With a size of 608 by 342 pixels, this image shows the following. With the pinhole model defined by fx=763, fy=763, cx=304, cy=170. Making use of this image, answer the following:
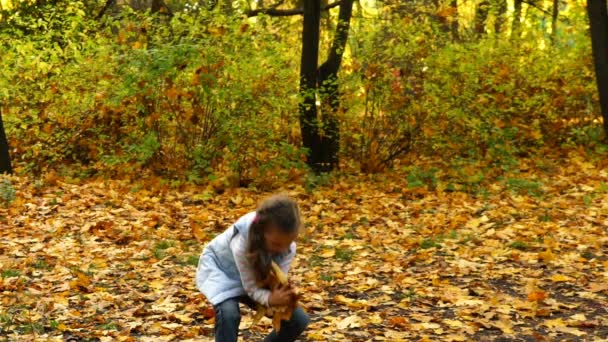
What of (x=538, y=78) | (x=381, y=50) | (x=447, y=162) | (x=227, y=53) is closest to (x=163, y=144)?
(x=227, y=53)

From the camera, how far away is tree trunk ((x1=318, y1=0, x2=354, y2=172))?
1288cm

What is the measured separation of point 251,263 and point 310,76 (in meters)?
9.64

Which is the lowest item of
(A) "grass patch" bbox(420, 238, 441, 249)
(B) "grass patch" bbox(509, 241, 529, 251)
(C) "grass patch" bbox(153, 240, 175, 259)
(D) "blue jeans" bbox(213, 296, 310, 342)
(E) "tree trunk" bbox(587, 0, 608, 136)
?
(C) "grass patch" bbox(153, 240, 175, 259)

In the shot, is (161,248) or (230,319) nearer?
(230,319)

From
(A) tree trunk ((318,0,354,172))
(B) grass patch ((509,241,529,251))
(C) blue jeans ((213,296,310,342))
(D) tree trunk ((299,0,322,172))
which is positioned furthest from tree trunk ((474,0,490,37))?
(C) blue jeans ((213,296,310,342))

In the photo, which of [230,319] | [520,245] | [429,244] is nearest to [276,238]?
[230,319]

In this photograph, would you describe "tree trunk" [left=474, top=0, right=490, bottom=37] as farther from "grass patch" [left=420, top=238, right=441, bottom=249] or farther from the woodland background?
"grass patch" [left=420, top=238, right=441, bottom=249]

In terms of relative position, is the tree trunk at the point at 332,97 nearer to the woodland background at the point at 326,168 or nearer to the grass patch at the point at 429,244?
the woodland background at the point at 326,168

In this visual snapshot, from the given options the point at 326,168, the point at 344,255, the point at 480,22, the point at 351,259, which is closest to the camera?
the point at 351,259

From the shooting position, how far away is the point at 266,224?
3.68 meters

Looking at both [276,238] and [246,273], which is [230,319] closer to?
[246,273]

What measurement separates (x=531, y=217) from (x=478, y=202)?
1322 mm

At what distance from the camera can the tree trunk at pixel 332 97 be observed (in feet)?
42.2

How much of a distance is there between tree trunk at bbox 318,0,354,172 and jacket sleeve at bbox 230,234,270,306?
909cm
